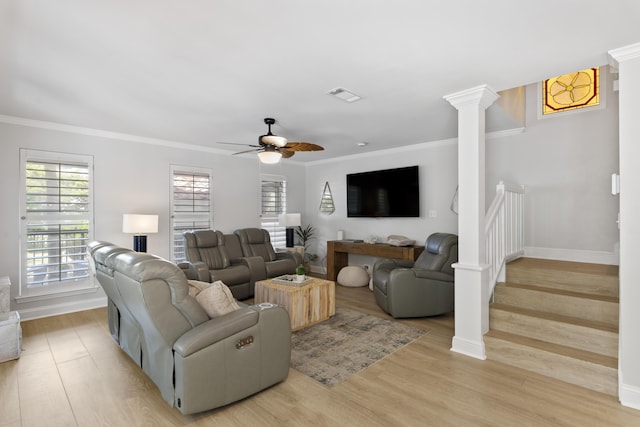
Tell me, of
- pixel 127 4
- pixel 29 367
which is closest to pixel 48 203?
pixel 29 367

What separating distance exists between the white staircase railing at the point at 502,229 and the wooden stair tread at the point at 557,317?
0.65ft

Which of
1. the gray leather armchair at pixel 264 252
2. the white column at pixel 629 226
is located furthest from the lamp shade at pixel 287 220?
the white column at pixel 629 226

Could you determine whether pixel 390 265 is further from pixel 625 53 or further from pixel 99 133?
pixel 99 133

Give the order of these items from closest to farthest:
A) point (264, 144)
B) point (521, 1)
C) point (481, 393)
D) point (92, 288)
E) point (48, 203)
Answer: point (521, 1), point (481, 393), point (264, 144), point (48, 203), point (92, 288)

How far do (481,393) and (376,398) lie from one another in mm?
779

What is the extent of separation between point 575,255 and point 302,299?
3.35 meters

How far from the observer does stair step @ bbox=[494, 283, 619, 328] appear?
2.87m

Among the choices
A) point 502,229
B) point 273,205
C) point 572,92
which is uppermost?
point 572,92

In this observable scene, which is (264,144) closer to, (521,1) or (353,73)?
(353,73)

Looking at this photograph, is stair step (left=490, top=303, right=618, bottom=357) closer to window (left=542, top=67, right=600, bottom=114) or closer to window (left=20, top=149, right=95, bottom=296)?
window (left=542, top=67, right=600, bottom=114)

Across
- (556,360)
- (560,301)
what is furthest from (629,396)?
(560,301)

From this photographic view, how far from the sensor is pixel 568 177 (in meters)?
4.09

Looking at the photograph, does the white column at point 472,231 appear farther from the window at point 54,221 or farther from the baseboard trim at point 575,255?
the window at point 54,221

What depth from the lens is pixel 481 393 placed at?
2439mm
